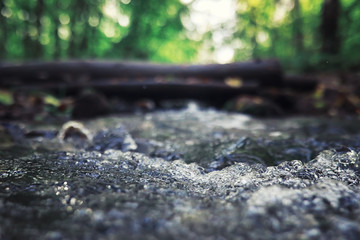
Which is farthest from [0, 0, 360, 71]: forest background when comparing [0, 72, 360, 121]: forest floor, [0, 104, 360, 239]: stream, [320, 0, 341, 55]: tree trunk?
[0, 104, 360, 239]: stream

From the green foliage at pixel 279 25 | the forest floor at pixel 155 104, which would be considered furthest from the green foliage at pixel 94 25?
the forest floor at pixel 155 104

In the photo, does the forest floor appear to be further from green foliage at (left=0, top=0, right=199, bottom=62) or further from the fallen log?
green foliage at (left=0, top=0, right=199, bottom=62)

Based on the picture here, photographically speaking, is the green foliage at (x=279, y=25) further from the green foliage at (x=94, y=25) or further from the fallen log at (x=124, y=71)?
the green foliage at (x=94, y=25)

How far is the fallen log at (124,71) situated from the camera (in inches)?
204

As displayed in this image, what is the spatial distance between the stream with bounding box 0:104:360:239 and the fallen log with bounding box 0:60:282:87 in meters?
3.63

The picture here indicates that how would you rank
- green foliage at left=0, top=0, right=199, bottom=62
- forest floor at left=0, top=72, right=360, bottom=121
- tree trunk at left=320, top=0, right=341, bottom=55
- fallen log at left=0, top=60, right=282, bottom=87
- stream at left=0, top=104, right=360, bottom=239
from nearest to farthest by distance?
1. stream at left=0, top=104, right=360, bottom=239
2. forest floor at left=0, top=72, right=360, bottom=121
3. fallen log at left=0, top=60, right=282, bottom=87
4. tree trunk at left=320, top=0, right=341, bottom=55
5. green foliage at left=0, top=0, right=199, bottom=62

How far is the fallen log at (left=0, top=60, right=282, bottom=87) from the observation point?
5176mm

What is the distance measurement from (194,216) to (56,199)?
60 cm

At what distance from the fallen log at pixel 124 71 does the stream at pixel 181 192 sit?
363 centimetres

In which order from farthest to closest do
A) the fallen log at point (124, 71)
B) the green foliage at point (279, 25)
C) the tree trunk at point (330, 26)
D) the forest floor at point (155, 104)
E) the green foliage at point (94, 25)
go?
1. the green foliage at point (279, 25)
2. the green foliage at point (94, 25)
3. the tree trunk at point (330, 26)
4. the fallen log at point (124, 71)
5. the forest floor at point (155, 104)

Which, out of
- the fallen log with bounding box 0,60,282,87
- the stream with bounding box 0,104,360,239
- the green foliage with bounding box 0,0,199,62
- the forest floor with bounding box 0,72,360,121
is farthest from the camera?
the green foliage with bounding box 0,0,199,62

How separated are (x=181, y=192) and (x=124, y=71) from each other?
4.96m

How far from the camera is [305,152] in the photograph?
184 cm

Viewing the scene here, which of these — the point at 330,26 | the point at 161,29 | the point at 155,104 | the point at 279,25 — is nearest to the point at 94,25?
the point at 161,29
